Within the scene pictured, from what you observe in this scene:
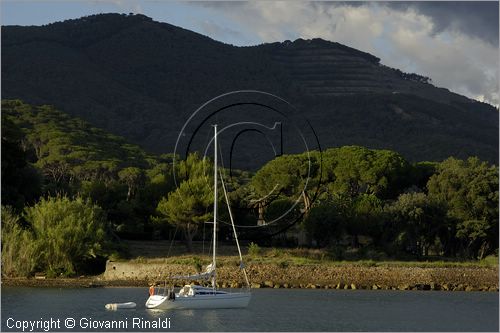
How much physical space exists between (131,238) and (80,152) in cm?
4331

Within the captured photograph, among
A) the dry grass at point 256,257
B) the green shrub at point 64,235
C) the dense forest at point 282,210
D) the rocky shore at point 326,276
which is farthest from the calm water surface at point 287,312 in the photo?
the dry grass at point 256,257

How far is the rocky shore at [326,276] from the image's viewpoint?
5678cm

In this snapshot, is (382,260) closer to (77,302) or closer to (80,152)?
(77,302)

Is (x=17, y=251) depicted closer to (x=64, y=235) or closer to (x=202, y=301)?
(x=64, y=235)

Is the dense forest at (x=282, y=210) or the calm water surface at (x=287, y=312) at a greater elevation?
the dense forest at (x=282, y=210)

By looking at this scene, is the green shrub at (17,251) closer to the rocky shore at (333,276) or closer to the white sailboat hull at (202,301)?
the rocky shore at (333,276)

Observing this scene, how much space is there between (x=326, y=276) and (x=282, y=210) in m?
13.4

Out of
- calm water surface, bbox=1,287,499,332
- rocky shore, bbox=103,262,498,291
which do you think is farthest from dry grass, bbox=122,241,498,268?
calm water surface, bbox=1,287,499,332

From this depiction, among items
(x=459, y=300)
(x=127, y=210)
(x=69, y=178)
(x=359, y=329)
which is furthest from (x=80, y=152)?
(x=359, y=329)

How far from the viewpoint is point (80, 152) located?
108562 mm

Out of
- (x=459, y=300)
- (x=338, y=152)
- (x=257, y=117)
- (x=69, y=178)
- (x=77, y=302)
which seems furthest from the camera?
(x=257, y=117)

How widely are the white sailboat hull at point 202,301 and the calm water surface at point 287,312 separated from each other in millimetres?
282

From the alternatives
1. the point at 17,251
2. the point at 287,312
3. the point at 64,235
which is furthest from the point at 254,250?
the point at 287,312

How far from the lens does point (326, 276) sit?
5734 cm
